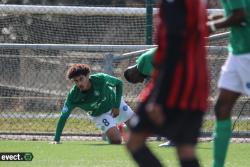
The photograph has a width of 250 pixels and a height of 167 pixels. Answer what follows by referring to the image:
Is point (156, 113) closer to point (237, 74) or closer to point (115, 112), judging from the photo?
point (237, 74)

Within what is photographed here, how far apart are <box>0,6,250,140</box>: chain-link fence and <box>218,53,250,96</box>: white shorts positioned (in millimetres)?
5232

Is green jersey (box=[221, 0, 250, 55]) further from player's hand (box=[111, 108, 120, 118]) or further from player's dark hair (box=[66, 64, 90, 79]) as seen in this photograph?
player's hand (box=[111, 108, 120, 118])

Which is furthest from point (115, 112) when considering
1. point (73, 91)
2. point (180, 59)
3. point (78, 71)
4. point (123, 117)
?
point (180, 59)

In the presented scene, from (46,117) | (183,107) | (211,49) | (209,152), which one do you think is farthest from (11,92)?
(183,107)

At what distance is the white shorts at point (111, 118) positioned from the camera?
37.0 feet

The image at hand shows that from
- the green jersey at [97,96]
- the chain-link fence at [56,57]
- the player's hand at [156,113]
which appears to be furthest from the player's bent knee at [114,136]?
the player's hand at [156,113]

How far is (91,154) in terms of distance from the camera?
373 inches

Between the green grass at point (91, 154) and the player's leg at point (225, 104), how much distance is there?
167cm

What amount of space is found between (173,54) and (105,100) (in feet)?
21.4

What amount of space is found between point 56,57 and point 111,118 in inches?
84.5

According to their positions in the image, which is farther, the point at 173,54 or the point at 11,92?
the point at 11,92

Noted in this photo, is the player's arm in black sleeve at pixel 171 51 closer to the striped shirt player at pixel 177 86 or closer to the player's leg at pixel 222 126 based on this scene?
the striped shirt player at pixel 177 86

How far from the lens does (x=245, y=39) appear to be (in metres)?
6.68

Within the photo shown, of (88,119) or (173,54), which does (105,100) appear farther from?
(173,54)
